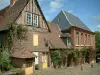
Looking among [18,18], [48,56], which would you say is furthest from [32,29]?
[48,56]

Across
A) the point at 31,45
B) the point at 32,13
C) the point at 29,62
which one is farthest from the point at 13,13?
the point at 29,62

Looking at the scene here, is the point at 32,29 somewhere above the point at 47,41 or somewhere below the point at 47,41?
above

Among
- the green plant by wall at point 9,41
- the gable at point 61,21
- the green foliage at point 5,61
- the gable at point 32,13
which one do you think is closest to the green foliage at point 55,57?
the gable at point 32,13

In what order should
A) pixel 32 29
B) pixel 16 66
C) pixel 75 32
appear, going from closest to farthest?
pixel 16 66 < pixel 32 29 < pixel 75 32

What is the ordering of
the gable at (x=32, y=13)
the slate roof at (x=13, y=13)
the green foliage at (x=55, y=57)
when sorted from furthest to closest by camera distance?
the green foliage at (x=55, y=57) < the gable at (x=32, y=13) < the slate roof at (x=13, y=13)

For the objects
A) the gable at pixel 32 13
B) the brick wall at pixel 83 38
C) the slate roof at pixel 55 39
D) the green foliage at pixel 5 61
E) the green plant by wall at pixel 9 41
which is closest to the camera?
the green foliage at pixel 5 61

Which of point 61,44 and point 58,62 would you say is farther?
point 61,44

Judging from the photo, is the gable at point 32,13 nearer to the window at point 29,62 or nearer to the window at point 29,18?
the window at point 29,18

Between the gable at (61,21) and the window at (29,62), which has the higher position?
the gable at (61,21)

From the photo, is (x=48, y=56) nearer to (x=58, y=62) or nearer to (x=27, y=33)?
(x=58, y=62)

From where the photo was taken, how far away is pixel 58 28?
32.7 m

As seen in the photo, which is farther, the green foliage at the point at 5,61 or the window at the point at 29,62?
the window at the point at 29,62

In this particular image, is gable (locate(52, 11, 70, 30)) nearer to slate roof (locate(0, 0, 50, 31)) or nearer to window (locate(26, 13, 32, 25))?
window (locate(26, 13, 32, 25))

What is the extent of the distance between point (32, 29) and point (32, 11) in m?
2.36
